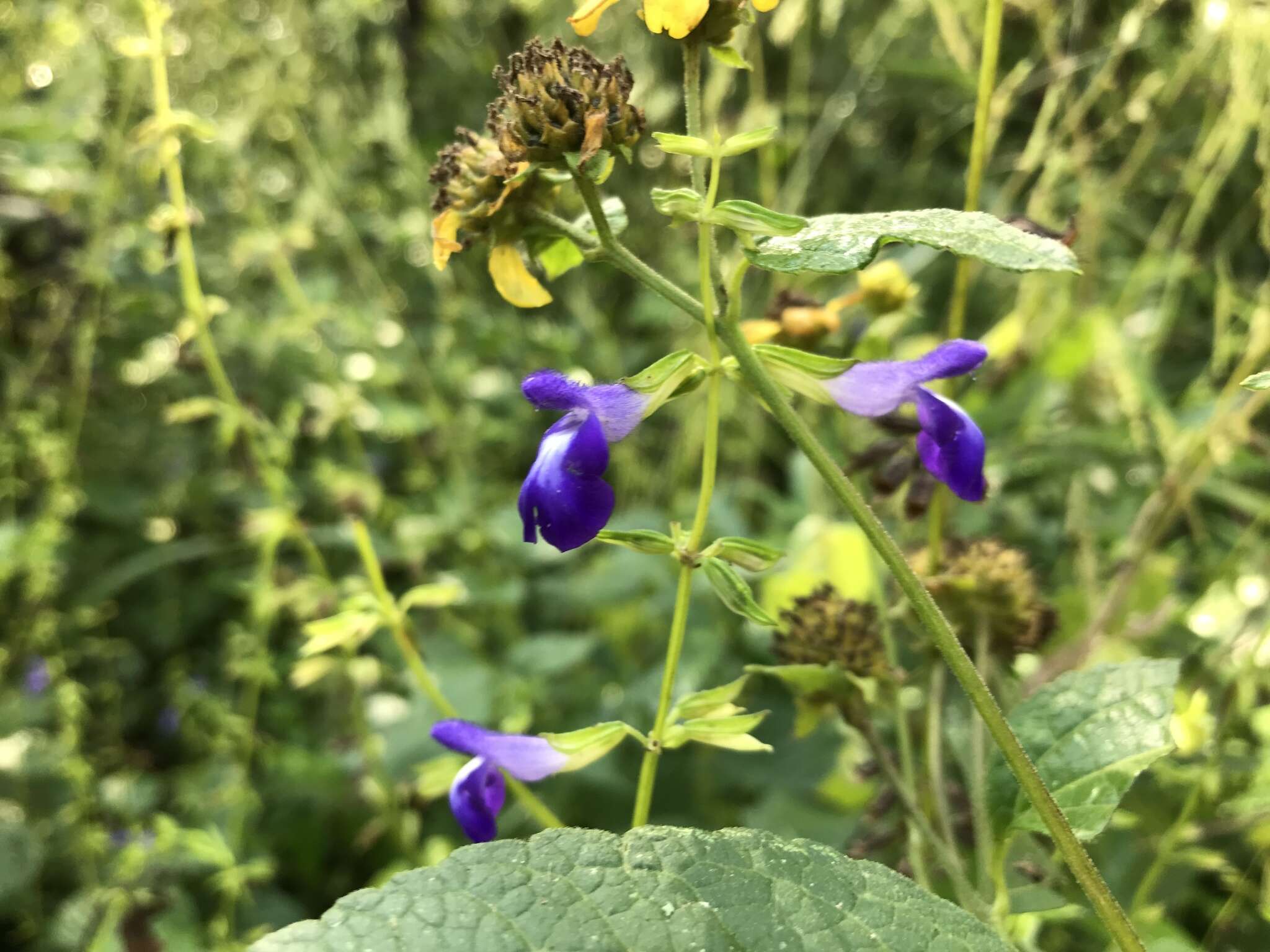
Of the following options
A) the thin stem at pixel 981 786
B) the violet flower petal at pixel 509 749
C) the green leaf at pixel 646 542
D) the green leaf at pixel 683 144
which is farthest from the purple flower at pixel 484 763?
the green leaf at pixel 683 144

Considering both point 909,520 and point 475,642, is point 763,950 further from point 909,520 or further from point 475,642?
point 475,642

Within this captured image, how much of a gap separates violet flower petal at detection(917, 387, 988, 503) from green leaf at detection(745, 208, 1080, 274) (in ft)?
0.35

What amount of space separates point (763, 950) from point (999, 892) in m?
0.23

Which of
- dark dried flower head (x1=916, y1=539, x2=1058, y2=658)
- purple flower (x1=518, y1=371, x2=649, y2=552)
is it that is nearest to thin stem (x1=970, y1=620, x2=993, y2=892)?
dark dried flower head (x1=916, y1=539, x2=1058, y2=658)

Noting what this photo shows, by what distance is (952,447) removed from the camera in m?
0.50

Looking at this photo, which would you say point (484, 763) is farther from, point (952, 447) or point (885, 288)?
point (885, 288)

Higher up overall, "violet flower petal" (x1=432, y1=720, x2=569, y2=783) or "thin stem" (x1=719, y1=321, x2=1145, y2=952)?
"thin stem" (x1=719, y1=321, x2=1145, y2=952)

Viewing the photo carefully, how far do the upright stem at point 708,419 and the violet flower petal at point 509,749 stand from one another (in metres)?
0.06

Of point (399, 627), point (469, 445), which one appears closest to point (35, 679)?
point (469, 445)

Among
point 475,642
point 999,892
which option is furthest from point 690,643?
point 999,892

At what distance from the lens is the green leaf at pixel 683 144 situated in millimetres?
450

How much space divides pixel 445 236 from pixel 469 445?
107 cm

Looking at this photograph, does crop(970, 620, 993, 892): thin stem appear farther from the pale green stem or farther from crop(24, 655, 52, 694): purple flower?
crop(24, 655, 52, 694): purple flower

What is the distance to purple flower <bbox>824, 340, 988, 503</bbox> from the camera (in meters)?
0.49
